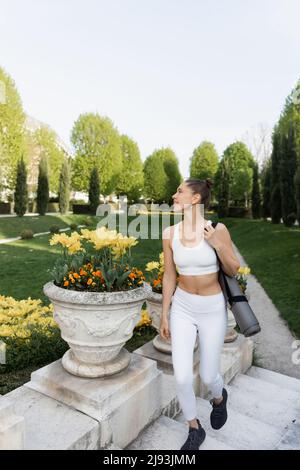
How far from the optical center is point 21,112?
1305 inches

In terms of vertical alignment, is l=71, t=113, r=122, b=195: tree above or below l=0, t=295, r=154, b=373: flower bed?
above

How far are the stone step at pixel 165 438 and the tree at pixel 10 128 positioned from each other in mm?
31827

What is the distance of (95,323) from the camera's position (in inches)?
110

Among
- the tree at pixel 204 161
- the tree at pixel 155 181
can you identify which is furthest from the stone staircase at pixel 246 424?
the tree at pixel 155 181

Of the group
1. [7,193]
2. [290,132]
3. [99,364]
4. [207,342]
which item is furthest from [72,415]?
[7,193]

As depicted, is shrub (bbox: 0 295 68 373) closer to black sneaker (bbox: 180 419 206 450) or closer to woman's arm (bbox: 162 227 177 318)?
woman's arm (bbox: 162 227 177 318)

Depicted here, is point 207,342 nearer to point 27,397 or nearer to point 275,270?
point 27,397

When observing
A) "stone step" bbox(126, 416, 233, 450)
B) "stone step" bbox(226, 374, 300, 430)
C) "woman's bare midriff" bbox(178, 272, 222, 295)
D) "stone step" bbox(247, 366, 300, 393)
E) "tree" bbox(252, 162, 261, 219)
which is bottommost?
"stone step" bbox(247, 366, 300, 393)

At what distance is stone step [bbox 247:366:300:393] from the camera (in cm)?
468

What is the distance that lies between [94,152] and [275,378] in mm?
44773

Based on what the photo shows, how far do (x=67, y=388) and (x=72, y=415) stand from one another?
0.73 ft

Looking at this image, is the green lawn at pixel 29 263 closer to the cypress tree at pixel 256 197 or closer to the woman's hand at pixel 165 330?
the woman's hand at pixel 165 330

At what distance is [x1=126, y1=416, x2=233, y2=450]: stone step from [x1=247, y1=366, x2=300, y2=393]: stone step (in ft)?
6.91

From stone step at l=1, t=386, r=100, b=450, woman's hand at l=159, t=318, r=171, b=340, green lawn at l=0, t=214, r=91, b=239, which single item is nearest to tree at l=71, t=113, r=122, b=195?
green lawn at l=0, t=214, r=91, b=239
